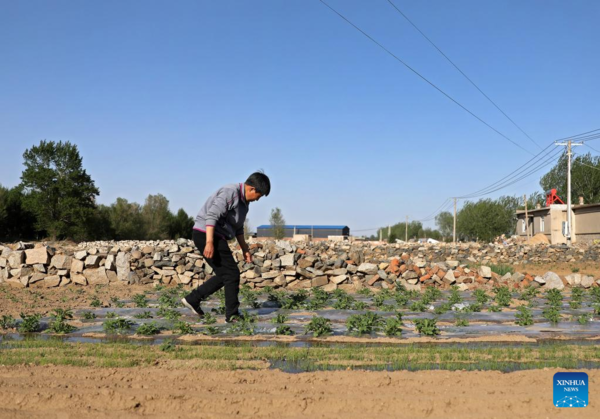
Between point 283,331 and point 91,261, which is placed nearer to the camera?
point 283,331

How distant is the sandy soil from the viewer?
3.10 metres

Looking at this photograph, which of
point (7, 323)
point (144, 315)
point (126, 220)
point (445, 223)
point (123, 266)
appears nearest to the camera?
point (7, 323)

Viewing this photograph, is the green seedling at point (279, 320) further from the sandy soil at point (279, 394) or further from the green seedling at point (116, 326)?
the sandy soil at point (279, 394)

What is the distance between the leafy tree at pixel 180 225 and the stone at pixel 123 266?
51130 millimetres

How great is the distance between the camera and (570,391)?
10.8ft

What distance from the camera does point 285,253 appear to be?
12523mm

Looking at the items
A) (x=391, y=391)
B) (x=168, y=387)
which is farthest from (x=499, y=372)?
(x=168, y=387)

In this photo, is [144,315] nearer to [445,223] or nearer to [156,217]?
[156,217]

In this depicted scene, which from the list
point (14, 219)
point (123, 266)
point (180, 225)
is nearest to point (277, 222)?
point (180, 225)

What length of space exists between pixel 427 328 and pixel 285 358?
6.50 feet

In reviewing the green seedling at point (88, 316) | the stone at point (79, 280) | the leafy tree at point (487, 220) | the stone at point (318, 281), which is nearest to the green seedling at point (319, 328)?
the green seedling at point (88, 316)

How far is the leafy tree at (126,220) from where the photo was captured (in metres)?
58.4

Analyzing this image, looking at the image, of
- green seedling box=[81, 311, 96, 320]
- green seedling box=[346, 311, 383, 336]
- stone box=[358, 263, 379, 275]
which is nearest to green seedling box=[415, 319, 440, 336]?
green seedling box=[346, 311, 383, 336]

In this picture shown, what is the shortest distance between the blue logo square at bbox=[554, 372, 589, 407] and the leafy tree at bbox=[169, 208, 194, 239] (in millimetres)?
61207
